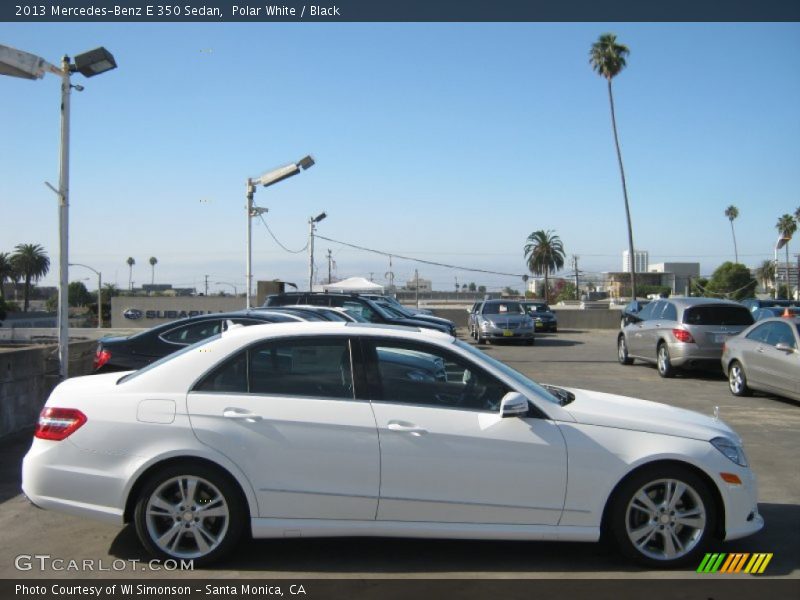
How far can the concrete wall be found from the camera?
882 cm

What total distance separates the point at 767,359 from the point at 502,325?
44.7 ft

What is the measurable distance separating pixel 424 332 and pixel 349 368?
610 mm

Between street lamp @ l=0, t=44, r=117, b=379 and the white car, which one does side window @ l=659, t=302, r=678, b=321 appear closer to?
the white car

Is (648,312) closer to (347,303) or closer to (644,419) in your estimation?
(347,303)

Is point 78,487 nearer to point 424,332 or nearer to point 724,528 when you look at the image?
point 424,332

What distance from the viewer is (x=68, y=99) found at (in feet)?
33.3

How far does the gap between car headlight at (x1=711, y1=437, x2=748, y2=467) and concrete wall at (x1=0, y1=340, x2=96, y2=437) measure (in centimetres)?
771

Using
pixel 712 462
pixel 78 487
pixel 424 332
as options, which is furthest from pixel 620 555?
pixel 78 487

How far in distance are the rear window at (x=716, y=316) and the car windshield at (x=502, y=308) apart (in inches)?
439

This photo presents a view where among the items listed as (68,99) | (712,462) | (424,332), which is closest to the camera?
(712,462)

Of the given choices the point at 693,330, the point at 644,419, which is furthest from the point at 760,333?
the point at 644,419

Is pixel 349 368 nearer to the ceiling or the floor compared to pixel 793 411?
nearer to the ceiling

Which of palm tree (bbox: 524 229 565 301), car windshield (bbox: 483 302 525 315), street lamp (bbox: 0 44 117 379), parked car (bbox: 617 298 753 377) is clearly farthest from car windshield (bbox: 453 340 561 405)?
palm tree (bbox: 524 229 565 301)

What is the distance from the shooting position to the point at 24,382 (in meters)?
9.28
